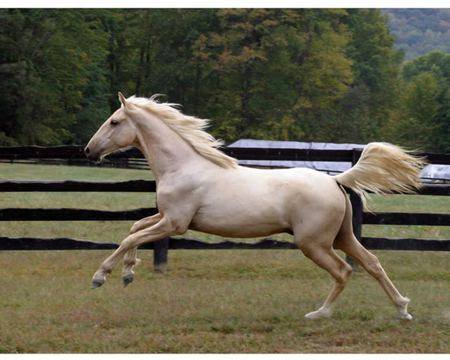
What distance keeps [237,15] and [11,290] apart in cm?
3798

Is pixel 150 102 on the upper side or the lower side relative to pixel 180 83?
upper

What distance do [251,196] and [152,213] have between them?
116 inches

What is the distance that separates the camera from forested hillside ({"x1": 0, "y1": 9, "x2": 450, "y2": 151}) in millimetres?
44688

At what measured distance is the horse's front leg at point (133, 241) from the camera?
23.1 feet

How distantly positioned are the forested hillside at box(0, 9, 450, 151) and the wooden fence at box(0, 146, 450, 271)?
32.6 metres

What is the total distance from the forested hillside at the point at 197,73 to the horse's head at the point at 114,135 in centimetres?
3505

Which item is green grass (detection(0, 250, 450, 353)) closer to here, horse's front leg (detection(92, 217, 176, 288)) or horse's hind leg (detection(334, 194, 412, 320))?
horse's hind leg (detection(334, 194, 412, 320))

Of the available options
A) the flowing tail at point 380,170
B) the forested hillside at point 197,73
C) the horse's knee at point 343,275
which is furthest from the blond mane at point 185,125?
the forested hillside at point 197,73

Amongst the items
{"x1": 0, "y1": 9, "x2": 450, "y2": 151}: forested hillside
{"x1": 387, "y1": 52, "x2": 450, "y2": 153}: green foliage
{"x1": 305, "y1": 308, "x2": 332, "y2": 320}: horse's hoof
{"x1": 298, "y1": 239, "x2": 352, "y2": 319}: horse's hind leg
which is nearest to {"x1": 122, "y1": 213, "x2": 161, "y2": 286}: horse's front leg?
{"x1": 298, "y1": 239, "x2": 352, "y2": 319}: horse's hind leg

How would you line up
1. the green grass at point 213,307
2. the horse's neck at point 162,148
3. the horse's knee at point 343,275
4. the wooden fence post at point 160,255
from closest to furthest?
the green grass at point 213,307, the horse's knee at point 343,275, the horse's neck at point 162,148, the wooden fence post at point 160,255

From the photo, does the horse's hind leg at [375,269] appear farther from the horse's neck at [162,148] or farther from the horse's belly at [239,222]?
the horse's neck at [162,148]

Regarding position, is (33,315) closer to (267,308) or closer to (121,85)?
(267,308)

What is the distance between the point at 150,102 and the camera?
8023 millimetres

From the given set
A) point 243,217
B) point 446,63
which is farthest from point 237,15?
point 243,217
